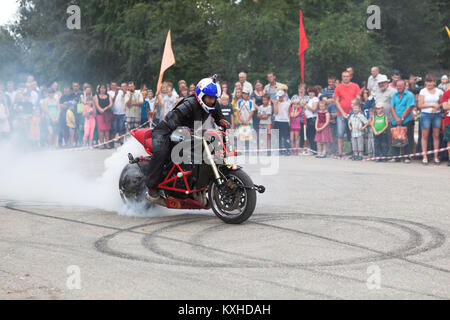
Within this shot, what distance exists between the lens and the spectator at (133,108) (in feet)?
68.1

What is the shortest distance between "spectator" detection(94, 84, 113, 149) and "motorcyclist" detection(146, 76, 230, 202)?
41.7 ft

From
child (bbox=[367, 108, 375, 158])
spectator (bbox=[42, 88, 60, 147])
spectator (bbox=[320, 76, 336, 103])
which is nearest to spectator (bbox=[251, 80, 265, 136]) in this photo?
→ spectator (bbox=[320, 76, 336, 103])

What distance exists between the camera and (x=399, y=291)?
5.36 metres

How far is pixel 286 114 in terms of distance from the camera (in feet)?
61.9

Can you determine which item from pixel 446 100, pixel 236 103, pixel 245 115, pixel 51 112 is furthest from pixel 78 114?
pixel 446 100

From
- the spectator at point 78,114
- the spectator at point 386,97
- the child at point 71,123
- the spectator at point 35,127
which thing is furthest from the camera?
the spectator at point 78,114

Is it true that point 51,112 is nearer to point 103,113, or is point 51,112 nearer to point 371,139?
point 103,113

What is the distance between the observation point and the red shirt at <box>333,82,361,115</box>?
58.0ft

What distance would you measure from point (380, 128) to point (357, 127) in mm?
716

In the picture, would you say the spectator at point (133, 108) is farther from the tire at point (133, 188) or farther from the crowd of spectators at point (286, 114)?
the tire at point (133, 188)

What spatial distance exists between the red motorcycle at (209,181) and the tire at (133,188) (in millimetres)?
480

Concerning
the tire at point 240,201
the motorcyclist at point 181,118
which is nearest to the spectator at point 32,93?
the motorcyclist at point 181,118
